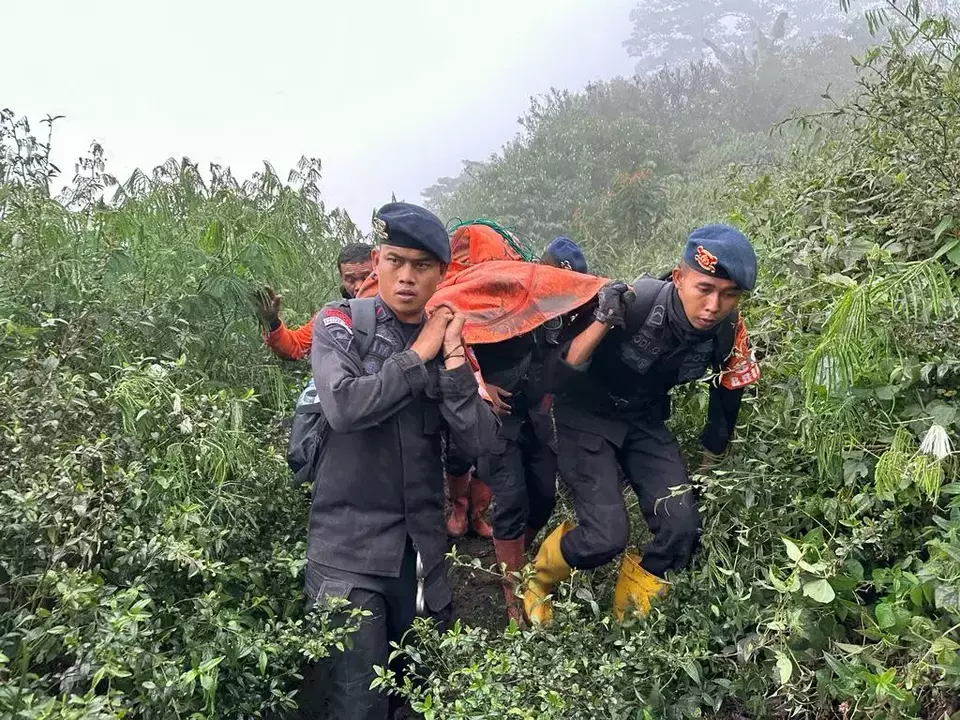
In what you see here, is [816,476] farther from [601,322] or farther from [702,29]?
[702,29]

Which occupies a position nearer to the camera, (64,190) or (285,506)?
(285,506)

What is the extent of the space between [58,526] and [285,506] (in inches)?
40.5

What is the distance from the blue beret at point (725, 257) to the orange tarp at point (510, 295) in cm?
48

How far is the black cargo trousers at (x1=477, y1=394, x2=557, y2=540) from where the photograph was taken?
138 inches

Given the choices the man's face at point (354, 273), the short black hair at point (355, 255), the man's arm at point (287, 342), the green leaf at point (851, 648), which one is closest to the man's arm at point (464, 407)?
the green leaf at point (851, 648)

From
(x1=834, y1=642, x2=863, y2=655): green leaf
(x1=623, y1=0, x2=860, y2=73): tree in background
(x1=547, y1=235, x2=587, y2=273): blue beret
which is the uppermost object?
(x1=623, y1=0, x2=860, y2=73): tree in background

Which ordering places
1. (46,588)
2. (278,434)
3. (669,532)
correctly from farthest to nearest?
(278,434) → (669,532) → (46,588)

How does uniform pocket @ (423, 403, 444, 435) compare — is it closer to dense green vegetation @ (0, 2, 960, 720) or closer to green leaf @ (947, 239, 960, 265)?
dense green vegetation @ (0, 2, 960, 720)

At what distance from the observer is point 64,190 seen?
12.6 feet

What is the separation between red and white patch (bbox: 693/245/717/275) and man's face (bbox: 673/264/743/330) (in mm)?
31

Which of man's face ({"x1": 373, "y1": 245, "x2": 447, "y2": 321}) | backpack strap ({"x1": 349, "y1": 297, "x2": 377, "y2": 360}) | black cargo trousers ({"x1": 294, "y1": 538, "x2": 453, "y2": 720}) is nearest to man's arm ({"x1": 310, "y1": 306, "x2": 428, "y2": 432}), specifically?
backpack strap ({"x1": 349, "y1": 297, "x2": 377, "y2": 360})

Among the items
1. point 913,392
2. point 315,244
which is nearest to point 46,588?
point 913,392

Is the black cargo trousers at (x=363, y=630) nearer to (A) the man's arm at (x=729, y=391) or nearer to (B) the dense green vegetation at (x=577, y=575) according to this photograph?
(B) the dense green vegetation at (x=577, y=575)

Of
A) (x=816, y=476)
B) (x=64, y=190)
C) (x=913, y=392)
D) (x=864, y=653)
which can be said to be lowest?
(x=864, y=653)
